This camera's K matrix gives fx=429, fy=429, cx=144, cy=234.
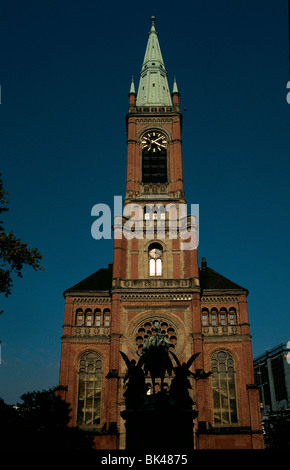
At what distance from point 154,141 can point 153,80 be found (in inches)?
559

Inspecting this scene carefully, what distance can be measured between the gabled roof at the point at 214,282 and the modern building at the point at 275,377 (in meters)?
32.4

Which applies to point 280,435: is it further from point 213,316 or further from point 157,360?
point 157,360

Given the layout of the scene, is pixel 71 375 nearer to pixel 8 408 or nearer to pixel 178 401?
pixel 8 408

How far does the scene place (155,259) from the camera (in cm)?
4353

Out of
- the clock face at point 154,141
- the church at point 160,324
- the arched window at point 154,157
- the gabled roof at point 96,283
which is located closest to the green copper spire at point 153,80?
the clock face at point 154,141

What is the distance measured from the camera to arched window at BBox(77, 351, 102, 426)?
36.7m

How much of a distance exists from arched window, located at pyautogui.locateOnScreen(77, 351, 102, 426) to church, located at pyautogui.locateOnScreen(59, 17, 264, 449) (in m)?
0.08

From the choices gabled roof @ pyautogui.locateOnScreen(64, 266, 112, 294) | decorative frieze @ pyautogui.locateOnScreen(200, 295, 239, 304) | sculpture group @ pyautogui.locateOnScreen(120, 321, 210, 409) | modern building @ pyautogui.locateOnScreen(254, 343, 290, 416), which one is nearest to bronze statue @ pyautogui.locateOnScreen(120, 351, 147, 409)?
sculpture group @ pyautogui.locateOnScreen(120, 321, 210, 409)

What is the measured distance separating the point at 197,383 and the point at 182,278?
10.1 m

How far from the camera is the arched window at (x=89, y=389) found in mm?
36656

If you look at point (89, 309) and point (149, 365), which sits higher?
point (89, 309)

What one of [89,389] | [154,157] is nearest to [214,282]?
[89,389]
